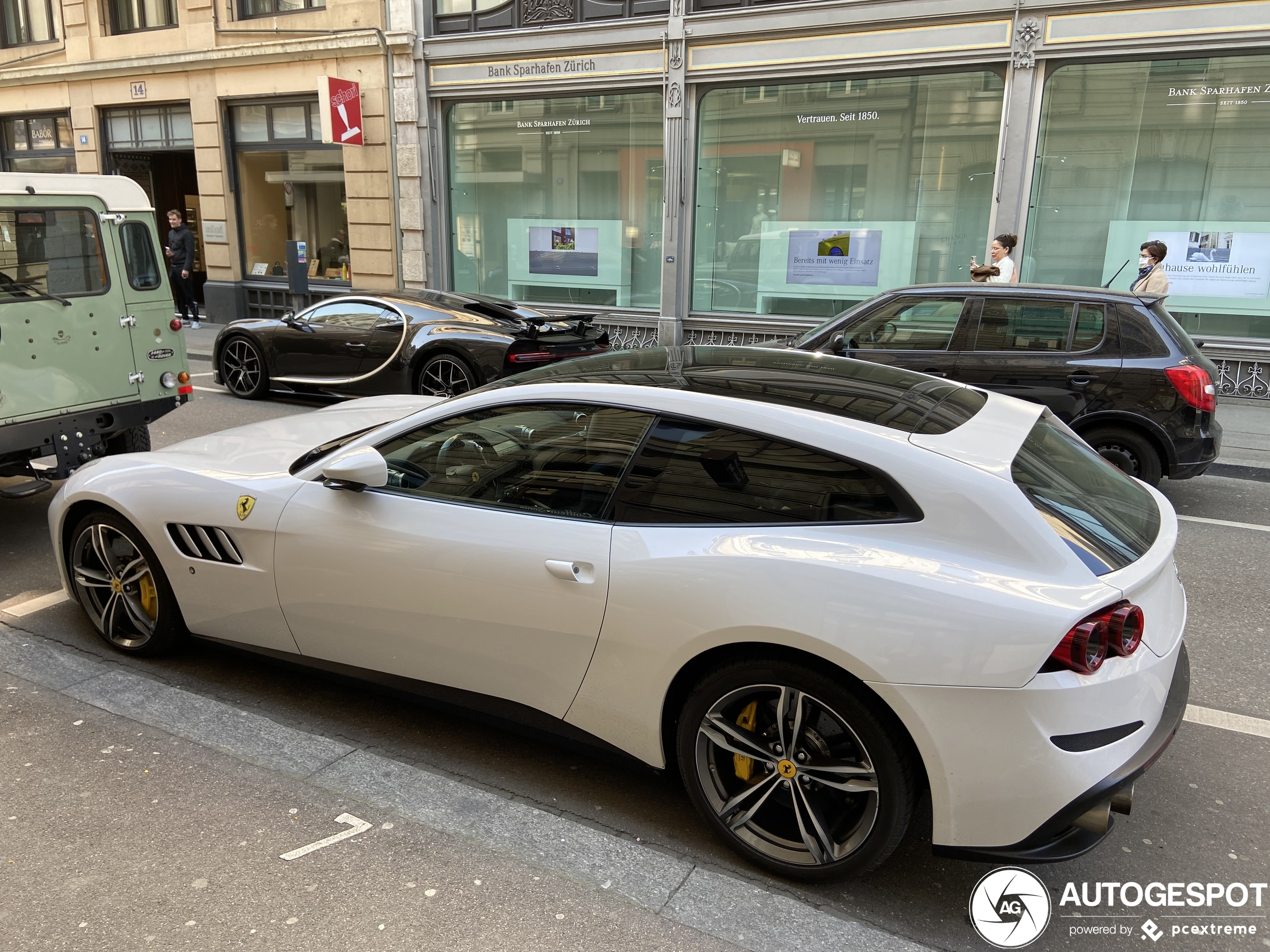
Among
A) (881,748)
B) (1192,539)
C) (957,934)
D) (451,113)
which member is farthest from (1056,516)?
(451,113)

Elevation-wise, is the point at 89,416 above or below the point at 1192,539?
above

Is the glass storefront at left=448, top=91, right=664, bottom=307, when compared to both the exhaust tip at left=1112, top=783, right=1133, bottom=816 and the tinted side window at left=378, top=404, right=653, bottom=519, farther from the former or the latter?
the exhaust tip at left=1112, top=783, right=1133, bottom=816

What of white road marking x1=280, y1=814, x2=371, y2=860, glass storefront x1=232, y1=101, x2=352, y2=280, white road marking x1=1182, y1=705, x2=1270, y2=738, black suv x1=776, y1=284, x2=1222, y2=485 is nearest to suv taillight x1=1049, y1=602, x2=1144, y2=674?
white road marking x1=1182, y1=705, x2=1270, y2=738

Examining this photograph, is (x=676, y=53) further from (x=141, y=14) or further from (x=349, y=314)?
A: (x=141, y=14)

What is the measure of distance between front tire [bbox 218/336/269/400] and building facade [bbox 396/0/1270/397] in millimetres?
5996

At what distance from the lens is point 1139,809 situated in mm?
3301

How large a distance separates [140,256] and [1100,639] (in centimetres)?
683

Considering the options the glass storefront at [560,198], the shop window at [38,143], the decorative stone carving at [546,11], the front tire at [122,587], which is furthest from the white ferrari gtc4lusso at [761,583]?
the shop window at [38,143]

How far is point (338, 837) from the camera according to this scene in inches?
118

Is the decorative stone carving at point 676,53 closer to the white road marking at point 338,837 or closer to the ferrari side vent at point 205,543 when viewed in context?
the ferrari side vent at point 205,543

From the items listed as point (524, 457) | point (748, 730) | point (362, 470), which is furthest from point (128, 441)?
point (748, 730)

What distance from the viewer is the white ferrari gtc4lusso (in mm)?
2494

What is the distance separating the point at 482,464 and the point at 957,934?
7.18ft

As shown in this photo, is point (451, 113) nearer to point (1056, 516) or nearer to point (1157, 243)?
point (1157, 243)
